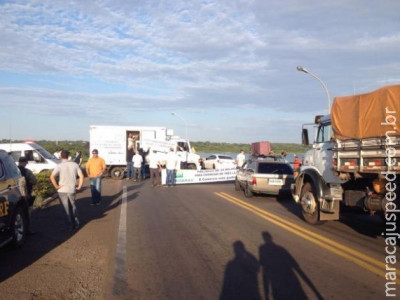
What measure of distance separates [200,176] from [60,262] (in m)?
18.6

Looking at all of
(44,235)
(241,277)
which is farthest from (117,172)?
(241,277)

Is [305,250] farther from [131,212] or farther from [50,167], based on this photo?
[50,167]

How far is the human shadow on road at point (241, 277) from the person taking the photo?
5.57 m

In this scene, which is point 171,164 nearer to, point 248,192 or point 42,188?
point 248,192

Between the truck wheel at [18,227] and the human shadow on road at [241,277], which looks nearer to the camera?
the human shadow on road at [241,277]

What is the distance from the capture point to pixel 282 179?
16109 millimetres

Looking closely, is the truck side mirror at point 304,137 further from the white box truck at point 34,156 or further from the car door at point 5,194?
the white box truck at point 34,156

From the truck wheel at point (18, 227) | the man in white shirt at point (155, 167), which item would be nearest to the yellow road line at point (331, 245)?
the truck wheel at point (18, 227)

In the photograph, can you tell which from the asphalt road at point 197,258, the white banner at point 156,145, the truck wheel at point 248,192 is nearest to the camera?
the asphalt road at point 197,258

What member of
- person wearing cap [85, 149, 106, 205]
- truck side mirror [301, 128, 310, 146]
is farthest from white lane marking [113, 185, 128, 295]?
truck side mirror [301, 128, 310, 146]

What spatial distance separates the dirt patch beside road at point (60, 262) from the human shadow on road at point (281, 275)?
6.97ft

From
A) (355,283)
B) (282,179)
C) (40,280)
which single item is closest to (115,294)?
(40,280)

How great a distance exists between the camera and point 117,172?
28078 mm

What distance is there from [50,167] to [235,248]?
53.5 feet
